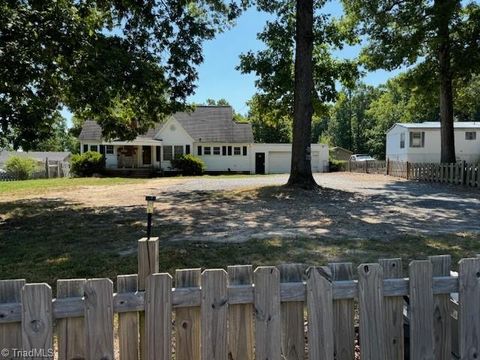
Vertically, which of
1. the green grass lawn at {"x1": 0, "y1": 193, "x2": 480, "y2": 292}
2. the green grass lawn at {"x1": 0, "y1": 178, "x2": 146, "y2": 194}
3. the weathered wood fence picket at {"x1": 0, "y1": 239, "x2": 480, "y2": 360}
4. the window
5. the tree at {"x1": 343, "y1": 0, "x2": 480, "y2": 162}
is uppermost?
the tree at {"x1": 343, "y1": 0, "x2": 480, "y2": 162}

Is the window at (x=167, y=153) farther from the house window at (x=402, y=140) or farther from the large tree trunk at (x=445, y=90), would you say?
the large tree trunk at (x=445, y=90)

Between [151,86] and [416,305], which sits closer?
[416,305]

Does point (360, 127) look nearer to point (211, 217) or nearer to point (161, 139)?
point (161, 139)

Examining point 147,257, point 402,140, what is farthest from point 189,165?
point 147,257

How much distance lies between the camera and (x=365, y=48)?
24.4m

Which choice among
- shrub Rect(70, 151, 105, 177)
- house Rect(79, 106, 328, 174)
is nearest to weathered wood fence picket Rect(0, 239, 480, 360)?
shrub Rect(70, 151, 105, 177)

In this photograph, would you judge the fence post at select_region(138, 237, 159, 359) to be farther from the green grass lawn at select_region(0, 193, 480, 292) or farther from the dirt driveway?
the dirt driveway

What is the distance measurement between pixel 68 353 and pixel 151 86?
11193 millimetres

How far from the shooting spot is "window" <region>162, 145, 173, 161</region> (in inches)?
1555

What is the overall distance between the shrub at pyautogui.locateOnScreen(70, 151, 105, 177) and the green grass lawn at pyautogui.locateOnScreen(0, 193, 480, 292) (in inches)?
1077

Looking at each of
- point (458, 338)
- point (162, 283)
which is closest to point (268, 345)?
point (162, 283)

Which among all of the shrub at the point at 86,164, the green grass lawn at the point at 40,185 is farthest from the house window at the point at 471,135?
the shrub at the point at 86,164

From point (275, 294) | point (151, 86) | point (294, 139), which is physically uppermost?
point (151, 86)

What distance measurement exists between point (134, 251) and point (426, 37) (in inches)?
827
